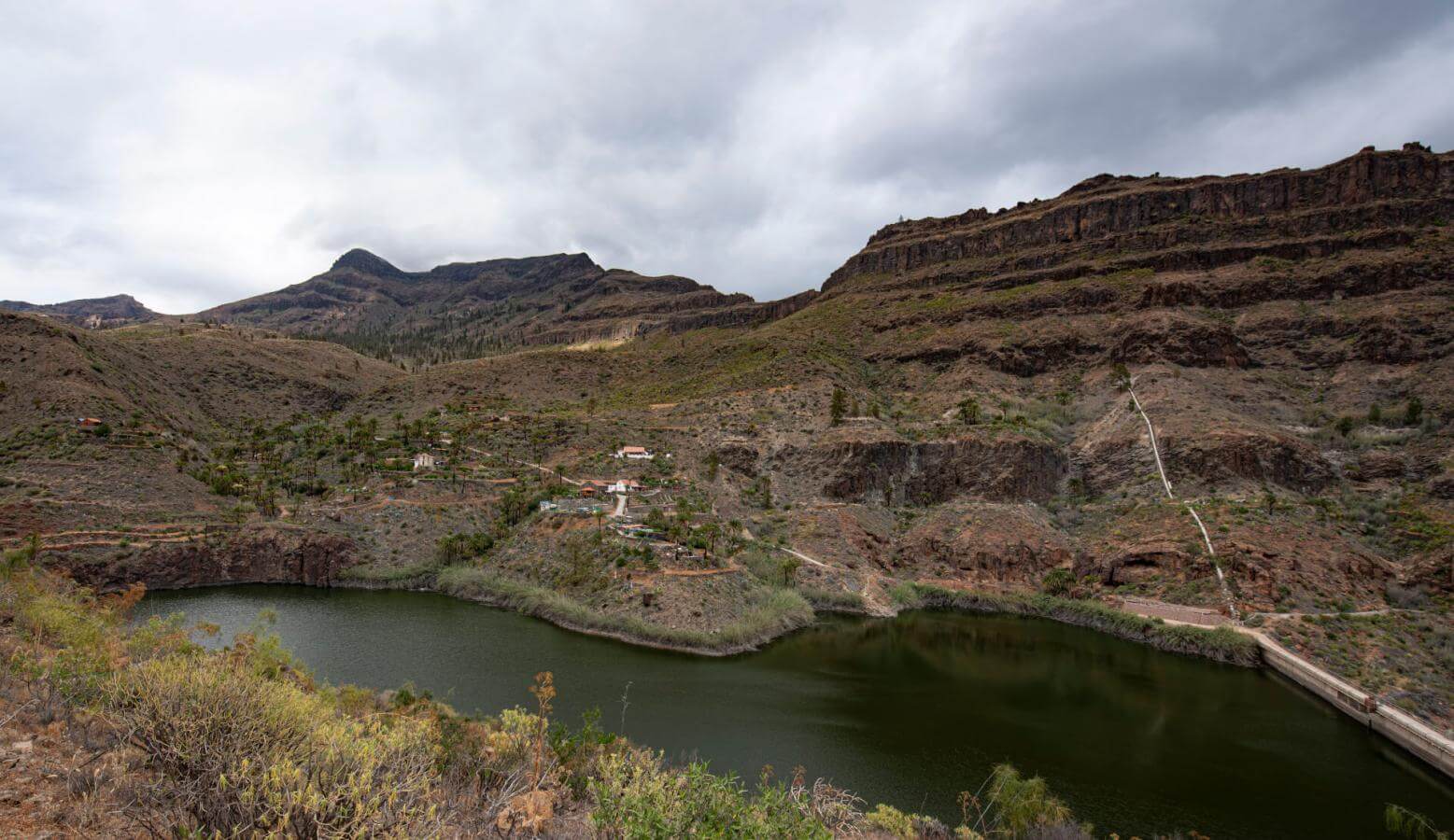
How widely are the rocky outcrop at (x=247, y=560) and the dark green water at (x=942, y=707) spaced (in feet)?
7.73

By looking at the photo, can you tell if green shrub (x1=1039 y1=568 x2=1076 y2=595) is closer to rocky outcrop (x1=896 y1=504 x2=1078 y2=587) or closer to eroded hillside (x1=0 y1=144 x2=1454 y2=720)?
eroded hillside (x1=0 y1=144 x2=1454 y2=720)

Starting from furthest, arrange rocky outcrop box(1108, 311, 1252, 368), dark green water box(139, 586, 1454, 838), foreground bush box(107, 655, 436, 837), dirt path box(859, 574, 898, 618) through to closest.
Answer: rocky outcrop box(1108, 311, 1252, 368)
dirt path box(859, 574, 898, 618)
dark green water box(139, 586, 1454, 838)
foreground bush box(107, 655, 436, 837)

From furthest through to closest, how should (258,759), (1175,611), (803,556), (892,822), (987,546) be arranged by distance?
(987,546), (803,556), (1175,611), (892,822), (258,759)

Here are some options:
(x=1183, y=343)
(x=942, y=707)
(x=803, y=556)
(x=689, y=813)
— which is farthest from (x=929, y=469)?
(x=689, y=813)

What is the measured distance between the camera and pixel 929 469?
62438 mm

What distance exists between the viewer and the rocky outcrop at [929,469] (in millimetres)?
59000

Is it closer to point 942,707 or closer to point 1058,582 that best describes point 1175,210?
point 1058,582

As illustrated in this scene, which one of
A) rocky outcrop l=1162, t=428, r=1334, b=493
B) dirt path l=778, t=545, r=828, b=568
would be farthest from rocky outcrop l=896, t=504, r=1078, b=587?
rocky outcrop l=1162, t=428, r=1334, b=493

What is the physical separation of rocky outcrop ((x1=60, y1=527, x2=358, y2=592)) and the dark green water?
7.73 feet

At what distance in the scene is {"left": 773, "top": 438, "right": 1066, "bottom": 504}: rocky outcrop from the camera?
2323 inches

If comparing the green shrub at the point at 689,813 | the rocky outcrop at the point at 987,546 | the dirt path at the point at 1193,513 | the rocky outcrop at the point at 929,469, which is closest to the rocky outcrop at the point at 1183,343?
the dirt path at the point at 1193,513

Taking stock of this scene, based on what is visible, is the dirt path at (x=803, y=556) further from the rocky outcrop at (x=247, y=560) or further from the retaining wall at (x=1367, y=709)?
the rocky outcrop at (x=247, y=560)

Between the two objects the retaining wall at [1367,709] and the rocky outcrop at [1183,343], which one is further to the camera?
the rocky outcrop at [1183,343]

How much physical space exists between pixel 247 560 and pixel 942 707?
52689 millimetres
